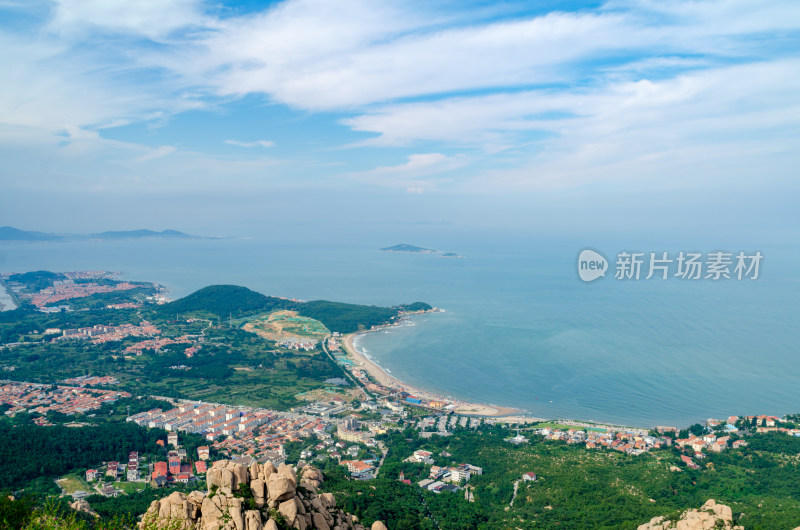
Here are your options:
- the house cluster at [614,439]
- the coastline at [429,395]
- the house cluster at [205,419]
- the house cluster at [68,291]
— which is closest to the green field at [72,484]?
the house cluster at [205,419]

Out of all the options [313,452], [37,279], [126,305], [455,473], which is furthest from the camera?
[37,279]

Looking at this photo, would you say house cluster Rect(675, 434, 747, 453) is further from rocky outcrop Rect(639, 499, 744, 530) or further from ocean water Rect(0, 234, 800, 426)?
rocky outcrop Rect(639, 499, 744, 530)

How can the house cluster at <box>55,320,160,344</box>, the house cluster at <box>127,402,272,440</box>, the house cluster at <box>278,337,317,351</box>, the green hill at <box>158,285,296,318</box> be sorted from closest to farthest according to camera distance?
1. the house cluster at <box>127,402,272,440</box>
2. the house cluster at <box>278,337,317,351</box>
3. the house cluster at <box>55,320,160,344</box>
4. the green hill at <box>158,285,296,318</box>

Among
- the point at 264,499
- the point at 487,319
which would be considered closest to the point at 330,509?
the point at 264,499

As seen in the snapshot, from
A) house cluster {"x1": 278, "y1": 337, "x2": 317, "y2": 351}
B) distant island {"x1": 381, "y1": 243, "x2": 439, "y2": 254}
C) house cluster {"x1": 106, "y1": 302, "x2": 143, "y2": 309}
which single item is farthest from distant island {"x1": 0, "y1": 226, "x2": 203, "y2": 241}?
house cluster {"x1": 278, "y1": 337, "x2": 317, "y2": 351}

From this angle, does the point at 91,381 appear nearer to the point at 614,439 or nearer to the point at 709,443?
the point at 614,439

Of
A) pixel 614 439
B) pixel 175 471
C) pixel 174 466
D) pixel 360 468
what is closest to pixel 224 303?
pixel 174 466

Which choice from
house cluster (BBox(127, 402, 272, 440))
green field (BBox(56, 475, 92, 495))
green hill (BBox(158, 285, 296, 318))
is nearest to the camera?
green field (BBox(56, 475, 92, 495))
